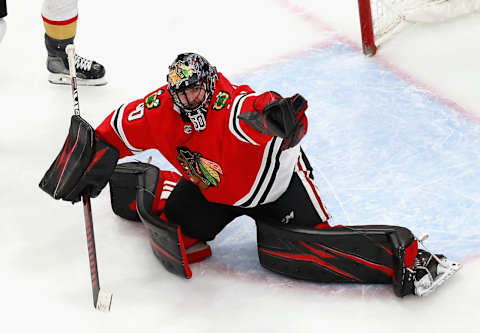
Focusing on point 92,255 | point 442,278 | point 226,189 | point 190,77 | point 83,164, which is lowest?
point 442,278

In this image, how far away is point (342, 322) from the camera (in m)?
2.58

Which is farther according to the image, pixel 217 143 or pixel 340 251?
pixel 340 251

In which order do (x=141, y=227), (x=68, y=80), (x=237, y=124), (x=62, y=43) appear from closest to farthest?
(x=237, y=124) < (x=141, y=227) < (x=62, y=43) < (x=68, y=80)

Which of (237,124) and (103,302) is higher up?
(237,124)

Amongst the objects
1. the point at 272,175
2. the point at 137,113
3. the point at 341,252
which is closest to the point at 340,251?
the point at 341,252

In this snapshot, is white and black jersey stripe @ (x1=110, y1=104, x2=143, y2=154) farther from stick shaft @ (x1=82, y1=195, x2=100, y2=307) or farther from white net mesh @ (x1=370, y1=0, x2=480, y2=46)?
white net mesh @ (x1=370, y1=0, x2=480, y2=46)

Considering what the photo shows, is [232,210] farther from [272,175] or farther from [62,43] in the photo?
[62,43]

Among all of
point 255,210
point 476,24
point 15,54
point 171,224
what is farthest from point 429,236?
point 15,54

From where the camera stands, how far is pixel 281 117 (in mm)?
2238

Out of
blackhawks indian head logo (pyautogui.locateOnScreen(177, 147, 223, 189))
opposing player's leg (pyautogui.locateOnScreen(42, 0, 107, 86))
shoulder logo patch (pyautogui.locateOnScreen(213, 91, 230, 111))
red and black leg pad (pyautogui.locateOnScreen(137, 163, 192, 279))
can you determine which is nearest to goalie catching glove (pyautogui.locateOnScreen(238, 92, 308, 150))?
shoulder logo patch (pyautogui.locateOnScreen(213, 91, 230, 111))

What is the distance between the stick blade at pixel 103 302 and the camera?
2703 mm

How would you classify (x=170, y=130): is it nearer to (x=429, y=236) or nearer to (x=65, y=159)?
(x=65, y=159)

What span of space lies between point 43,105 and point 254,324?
167 centimetres

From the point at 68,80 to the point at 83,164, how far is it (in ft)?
4.44
